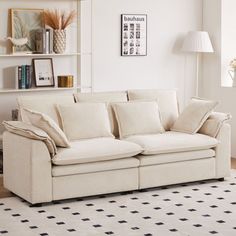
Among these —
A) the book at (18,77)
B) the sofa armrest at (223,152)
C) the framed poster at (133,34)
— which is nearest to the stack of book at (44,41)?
the book at (18,77)

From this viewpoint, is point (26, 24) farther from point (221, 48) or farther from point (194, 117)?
point (221, 48)

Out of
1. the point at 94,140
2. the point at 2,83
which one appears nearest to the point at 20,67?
the point at 2,83

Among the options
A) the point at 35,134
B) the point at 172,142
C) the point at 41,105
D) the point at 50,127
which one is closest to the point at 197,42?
the point at 172,142

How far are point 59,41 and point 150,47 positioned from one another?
1.31m

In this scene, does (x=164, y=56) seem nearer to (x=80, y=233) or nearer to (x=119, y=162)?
(x=119, y=162)

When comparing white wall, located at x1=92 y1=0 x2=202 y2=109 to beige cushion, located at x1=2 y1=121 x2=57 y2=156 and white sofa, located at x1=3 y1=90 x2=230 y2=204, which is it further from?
beige cushion, located at x1=2 y1=121 x2=57 y2=156

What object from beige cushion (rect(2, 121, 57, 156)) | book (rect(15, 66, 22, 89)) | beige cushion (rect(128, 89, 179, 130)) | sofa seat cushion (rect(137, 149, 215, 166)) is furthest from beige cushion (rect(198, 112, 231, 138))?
book (rect(15, 66, 22, 89))

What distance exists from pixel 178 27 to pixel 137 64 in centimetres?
74

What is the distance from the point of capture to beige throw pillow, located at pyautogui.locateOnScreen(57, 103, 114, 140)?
5.72 metres

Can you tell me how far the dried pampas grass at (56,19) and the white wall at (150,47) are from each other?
0.43 m

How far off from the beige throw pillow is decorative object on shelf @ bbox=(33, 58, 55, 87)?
0.98 metres

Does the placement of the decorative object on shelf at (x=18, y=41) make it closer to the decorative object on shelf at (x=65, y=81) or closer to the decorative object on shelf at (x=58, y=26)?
the decorative object on shelf at (x=58, y=26)

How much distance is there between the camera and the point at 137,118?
6.06 meters

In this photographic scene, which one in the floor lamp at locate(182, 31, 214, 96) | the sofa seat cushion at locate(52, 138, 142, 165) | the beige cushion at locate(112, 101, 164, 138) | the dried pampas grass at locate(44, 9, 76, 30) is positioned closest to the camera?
the sofa seat cushion at locate(52, 138, 142, 165)
